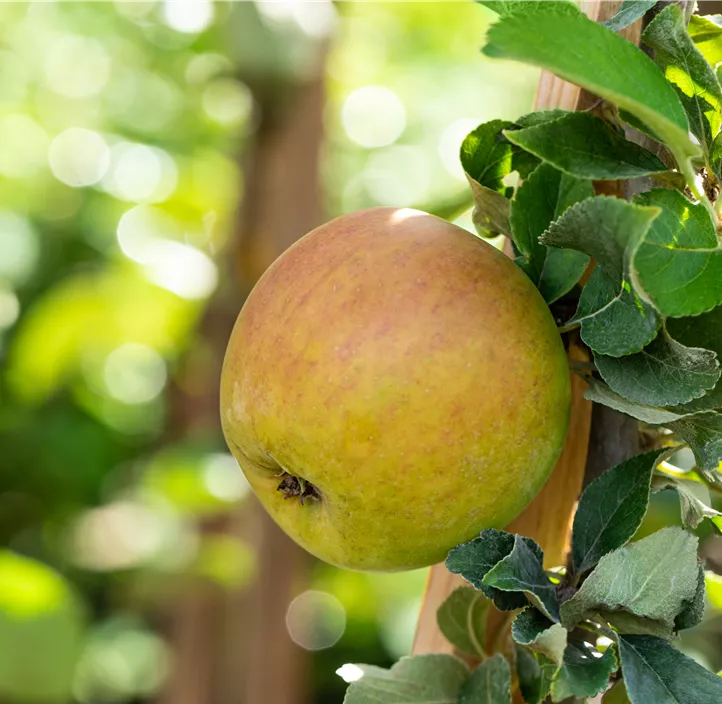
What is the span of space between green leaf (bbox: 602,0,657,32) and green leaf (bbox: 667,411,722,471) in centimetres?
19

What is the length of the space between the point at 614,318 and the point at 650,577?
0.40 ft

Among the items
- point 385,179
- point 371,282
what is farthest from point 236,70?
point 371,282

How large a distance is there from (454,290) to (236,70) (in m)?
1.20

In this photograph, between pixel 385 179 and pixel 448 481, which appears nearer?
pixel 448 481

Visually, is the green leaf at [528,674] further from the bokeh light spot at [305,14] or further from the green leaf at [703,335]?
the bokeh light spot at [305,14]

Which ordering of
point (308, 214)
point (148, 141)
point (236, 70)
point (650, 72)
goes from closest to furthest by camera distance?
point (650, 72) → point (236, 70) → point (308, 214) → point (148, 141)

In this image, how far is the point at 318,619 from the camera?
7.52ft

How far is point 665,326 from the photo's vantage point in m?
0.42

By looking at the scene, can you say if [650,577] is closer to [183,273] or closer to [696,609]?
[696,609]

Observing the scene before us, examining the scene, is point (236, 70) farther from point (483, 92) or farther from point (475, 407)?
point (475, 407)

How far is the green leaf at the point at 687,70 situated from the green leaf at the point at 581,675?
24cm

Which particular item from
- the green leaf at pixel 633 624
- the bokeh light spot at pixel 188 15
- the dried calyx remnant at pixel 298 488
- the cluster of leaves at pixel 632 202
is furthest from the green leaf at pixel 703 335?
the bokeh light spot at pixel 188 15

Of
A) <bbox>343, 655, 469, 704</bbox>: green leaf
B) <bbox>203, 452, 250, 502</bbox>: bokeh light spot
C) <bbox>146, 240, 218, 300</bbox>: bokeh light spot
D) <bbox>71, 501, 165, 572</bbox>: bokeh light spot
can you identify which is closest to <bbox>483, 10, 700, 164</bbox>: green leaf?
<bbox>343, 655, 469, 704</bbox>: green leaf

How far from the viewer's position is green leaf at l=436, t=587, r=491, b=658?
542 mm
